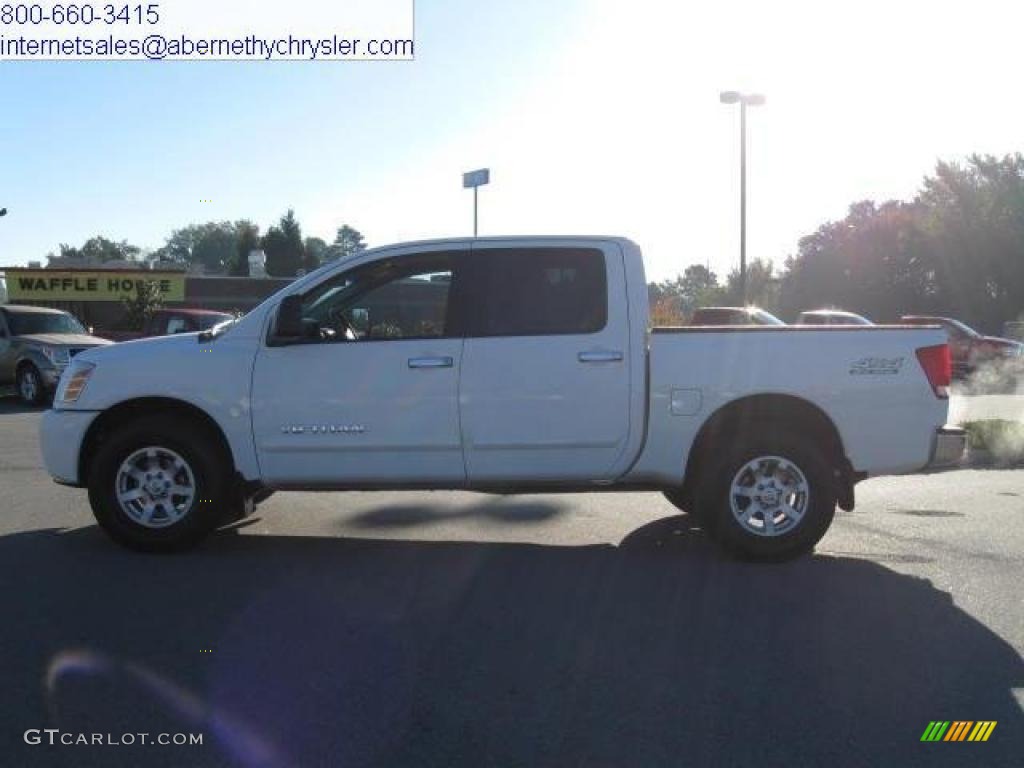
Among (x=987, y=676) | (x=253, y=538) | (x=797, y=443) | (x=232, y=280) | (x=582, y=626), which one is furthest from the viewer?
(x=232, y=280)

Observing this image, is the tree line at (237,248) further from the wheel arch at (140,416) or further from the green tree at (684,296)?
the wheel arch at (140,416)

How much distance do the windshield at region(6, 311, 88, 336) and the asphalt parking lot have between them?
13176 mm

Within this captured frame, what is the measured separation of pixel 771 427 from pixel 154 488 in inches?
→ 160

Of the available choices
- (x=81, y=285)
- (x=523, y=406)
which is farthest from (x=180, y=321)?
(x=81, y=285)

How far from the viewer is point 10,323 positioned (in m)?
19.2

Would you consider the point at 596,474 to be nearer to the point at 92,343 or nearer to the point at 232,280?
the point at 92,343

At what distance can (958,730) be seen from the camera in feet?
12.7

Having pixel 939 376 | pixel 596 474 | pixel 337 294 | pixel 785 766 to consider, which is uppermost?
pixel 337 294

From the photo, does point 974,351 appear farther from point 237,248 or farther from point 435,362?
point 237,248

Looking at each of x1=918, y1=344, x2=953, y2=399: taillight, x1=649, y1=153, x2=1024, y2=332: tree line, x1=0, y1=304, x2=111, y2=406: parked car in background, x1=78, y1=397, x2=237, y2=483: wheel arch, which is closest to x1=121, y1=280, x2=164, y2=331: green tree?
x1=0, y1=304, x2=111, y2=406: parked car in background

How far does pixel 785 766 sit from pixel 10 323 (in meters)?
19.2

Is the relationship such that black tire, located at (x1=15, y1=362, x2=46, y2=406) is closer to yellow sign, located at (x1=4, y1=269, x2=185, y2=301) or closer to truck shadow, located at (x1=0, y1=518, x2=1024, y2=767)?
truck shadow, located at (x1=0, y1=518, x2=1024, y2=767)

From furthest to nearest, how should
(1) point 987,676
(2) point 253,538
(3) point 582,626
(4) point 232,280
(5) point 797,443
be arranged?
(4) point 232,280 → (2) point 253,538 → (5) point 797,443 → (3) point 582,626 → (1) point 987,676

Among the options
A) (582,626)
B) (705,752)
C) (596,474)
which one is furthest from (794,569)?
(705,752)
